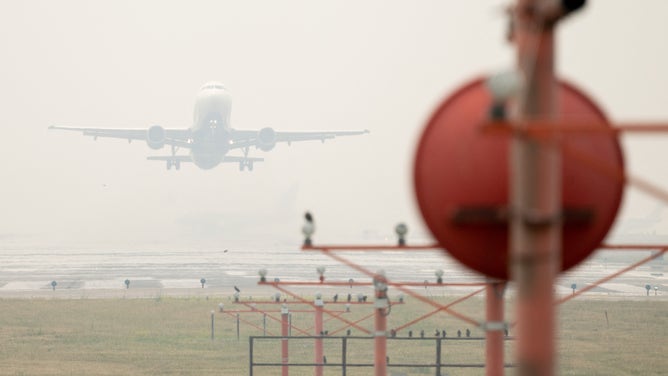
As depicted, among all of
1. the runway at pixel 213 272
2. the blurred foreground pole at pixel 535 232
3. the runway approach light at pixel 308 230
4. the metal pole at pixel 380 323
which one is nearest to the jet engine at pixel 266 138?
the runway at pixel 213 272

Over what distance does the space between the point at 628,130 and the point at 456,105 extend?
9.80 feet

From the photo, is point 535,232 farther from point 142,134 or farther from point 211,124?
point 142,134

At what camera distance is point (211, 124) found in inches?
6260

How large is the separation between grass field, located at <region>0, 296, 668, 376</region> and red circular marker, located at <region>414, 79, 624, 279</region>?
63.8 m

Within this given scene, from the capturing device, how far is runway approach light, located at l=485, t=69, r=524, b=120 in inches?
335

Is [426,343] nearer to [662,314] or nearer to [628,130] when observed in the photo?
[662,314]

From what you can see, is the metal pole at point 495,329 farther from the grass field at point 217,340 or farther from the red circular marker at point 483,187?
the grass field at point 217,340

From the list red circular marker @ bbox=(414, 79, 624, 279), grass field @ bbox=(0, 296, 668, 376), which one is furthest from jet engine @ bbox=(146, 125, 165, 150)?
red circular marker @ bbox=(414, 79, 624, 279)

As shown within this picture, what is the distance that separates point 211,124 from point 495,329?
13863cm

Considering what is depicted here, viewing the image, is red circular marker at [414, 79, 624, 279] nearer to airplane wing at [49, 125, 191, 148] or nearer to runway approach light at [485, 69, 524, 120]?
runway approach light at [485, 69, 524, 120]

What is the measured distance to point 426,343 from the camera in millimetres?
92000

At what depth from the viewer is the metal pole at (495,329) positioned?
21.5 metres

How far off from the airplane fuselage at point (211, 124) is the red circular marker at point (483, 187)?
145795mm

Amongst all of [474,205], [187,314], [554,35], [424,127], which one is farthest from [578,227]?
[187,314]
